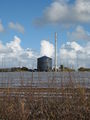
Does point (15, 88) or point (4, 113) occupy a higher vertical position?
point (15, 88)

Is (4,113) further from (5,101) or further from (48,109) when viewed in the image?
(48,109)

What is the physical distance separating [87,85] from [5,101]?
Result: 283cm

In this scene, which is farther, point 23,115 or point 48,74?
point 48,74

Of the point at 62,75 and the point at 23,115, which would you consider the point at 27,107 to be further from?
the point at 62,75

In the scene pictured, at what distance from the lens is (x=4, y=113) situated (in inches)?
333

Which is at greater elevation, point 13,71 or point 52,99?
point 13,71

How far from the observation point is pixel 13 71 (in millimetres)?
10594

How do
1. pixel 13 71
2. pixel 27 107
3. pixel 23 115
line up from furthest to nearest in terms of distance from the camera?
1. pixel 13 71
2. pixel 27 107
3. pixel 23 115

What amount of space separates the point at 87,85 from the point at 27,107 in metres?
2.40


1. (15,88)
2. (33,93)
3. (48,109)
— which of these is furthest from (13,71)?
(48,109)

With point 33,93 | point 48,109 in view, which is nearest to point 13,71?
point 33,93

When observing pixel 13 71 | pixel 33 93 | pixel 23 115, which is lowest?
pixel 23 115

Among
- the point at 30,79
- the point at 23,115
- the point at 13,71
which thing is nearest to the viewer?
the point at 23,115

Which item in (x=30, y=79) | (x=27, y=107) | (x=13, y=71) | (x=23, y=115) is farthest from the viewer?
(x=13, y=71)
